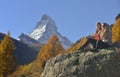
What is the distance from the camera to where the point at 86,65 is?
2856 centimetres

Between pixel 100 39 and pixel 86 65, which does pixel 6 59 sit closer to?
pixel 100 39

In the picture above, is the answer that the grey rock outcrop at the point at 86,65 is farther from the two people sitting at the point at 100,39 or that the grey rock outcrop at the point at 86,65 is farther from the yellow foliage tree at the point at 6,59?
the yellow foliage tree at the point at 6,59

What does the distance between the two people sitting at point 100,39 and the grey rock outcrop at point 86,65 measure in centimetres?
168

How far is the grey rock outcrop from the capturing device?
92.2 feet

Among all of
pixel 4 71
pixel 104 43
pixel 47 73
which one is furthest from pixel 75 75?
pixel 4 71

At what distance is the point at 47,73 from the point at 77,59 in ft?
8.63

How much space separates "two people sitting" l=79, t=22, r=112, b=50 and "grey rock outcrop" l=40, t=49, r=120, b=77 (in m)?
1.68

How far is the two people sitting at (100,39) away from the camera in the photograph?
31763mm

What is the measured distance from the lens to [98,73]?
2792 cm

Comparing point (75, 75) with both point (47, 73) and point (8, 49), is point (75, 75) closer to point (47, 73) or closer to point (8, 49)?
point (47, 73)

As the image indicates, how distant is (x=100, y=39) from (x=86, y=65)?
5242mm

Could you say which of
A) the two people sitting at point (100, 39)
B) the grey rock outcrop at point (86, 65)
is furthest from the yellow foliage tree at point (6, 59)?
the grey rock outcrop at point (86, 65)

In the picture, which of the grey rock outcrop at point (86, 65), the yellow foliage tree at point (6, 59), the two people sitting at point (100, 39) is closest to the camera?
the grey rock outcrop at point (86, 65)

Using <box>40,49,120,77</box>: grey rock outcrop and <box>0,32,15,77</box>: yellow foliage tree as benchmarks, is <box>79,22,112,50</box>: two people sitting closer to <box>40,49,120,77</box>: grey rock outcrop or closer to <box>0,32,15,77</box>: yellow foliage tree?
<box>40,49,120,77</box>: grey rock outcrop
